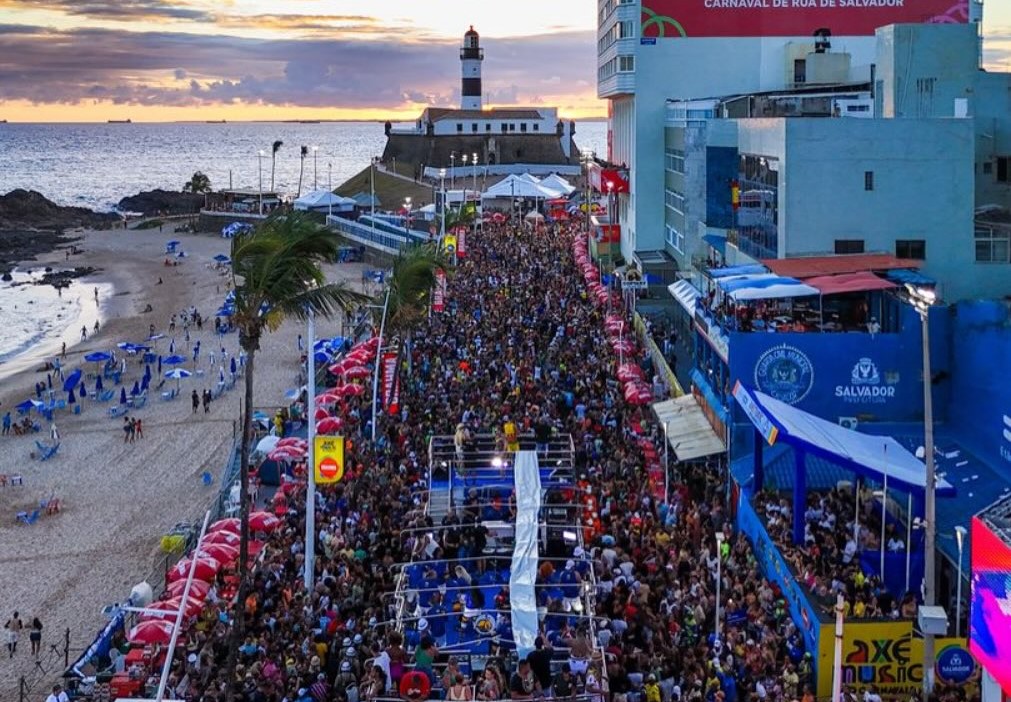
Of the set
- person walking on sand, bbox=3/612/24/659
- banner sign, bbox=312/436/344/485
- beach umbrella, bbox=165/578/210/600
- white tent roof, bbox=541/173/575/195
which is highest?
white tent roof, bbox=541/173/575/195

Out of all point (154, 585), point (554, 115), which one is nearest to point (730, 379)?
point (154, 585)

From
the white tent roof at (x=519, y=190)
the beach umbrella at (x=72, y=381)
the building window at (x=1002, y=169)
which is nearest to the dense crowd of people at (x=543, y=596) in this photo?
the building window at (x=1002, y=169)

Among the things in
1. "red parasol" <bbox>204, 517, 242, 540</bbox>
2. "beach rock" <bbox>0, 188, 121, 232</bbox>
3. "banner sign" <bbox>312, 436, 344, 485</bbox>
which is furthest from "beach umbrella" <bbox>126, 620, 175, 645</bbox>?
"beach rock" <bbox>0, 188, 121, 232</bbox>

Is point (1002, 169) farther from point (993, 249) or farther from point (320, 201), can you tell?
point (320, 201)

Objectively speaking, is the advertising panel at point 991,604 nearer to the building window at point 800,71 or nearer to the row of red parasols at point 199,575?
the row of red parasols at point 199,575

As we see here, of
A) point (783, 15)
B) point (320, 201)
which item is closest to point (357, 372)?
point (783, 15)

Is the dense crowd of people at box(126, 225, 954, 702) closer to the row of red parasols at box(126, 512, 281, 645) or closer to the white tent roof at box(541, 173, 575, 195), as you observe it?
the row of red parasols at box(126, 512, 281, 645)
